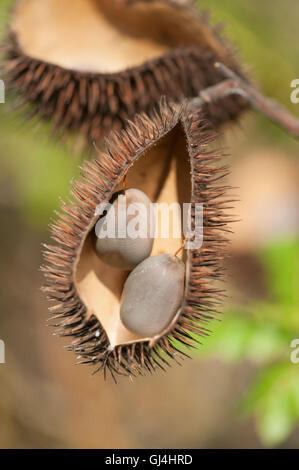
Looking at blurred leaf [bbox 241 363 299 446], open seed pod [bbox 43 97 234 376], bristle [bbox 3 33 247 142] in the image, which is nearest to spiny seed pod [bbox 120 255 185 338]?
open seed pod [bbox 43 97 234 376]

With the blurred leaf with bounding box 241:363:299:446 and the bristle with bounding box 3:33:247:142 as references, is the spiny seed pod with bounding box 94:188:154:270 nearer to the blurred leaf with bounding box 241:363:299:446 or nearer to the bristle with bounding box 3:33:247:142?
the bristle with bounding box 3:33:247:142

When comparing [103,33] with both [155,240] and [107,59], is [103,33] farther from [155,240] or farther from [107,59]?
[155,240]

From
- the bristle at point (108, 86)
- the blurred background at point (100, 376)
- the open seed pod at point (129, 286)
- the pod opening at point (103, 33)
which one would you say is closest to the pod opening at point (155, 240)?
the open seed pod at point (129, 286)

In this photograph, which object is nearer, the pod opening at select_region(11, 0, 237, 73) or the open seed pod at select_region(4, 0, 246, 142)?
the open seed pod at select_region(4, 0, 246, 142)

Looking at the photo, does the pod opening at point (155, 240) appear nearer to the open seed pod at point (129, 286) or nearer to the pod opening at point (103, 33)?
the open seed pod at point (129, 286)

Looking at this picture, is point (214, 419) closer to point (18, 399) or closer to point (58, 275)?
point (18, 399)

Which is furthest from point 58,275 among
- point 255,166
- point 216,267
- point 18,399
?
point 255,166

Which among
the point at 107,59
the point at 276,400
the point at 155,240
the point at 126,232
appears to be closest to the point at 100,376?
the point at 276,400
